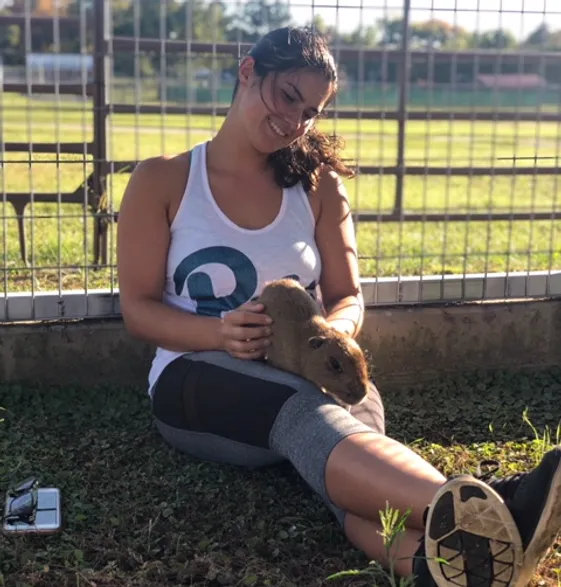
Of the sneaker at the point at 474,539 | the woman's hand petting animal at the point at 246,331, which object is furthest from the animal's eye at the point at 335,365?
the sneaker at the point at 474,539

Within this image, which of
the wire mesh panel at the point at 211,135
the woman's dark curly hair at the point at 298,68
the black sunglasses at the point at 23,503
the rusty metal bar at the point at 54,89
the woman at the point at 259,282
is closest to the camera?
the woman at the point at 259,282

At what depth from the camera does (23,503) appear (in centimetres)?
269

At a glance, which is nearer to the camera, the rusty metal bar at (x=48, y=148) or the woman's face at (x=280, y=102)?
the woman's face at (x=280, y=102)

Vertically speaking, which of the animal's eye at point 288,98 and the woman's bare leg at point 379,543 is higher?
the animal's eye at point 288,98

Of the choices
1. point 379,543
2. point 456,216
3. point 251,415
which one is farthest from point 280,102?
point 456,216

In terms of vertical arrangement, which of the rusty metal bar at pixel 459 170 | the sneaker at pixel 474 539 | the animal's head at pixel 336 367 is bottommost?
the sneaker at pixel 474 539

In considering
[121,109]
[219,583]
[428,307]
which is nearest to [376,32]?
[121,109]

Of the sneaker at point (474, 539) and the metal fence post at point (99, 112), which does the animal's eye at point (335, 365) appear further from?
the metal fence post at point (99, 112)

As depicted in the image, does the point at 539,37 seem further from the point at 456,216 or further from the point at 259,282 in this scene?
the point at 259,282

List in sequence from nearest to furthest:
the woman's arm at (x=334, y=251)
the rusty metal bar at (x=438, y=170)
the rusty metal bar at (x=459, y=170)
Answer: the woman's arm at (x=334, y=251) < the rusty metal bar at (x=438, y=170) < the rusty metal bar at (x=459, y=170)

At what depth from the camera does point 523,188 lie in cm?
1009

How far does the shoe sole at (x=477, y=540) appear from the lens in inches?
A: 82.5

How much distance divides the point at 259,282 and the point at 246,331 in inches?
12.9

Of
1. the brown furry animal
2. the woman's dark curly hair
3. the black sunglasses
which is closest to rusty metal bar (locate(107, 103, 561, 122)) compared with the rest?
the woman's dark curly hair
